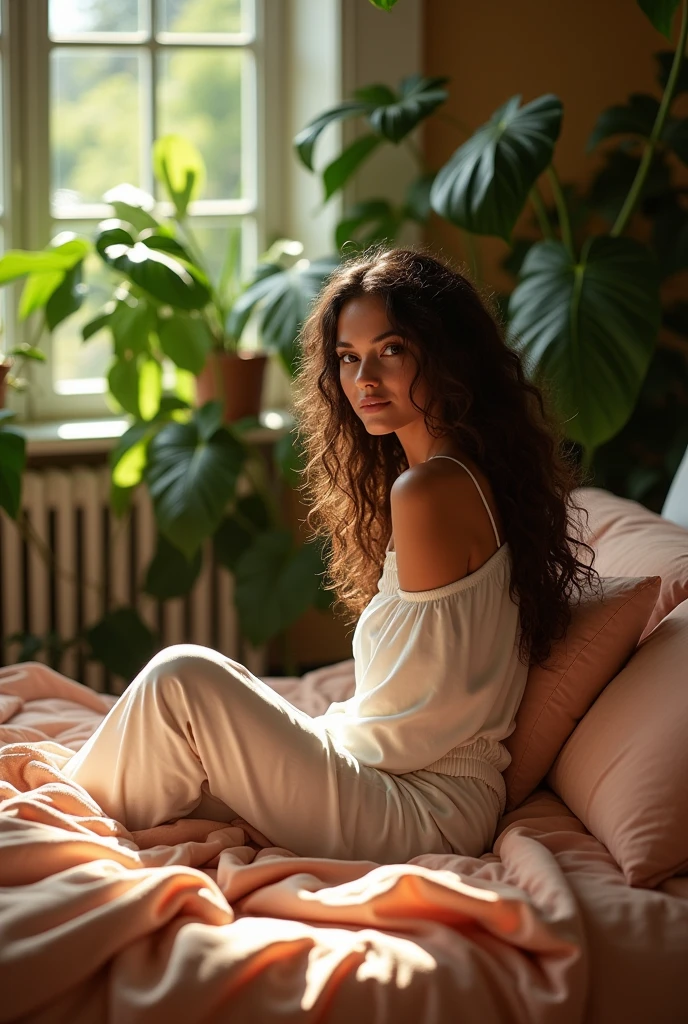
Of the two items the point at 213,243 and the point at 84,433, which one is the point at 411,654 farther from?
the point at 213,243

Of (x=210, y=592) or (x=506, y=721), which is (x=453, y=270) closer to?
(x=506, y=721)

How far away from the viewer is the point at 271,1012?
1.32 metres

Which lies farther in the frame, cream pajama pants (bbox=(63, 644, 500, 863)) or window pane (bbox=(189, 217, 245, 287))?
window pane (bbox=(189, 217, 245, 287))

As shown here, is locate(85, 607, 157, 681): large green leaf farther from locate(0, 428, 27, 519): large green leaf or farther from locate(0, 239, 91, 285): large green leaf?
locate(0, 239, 91, 285): large green leaf

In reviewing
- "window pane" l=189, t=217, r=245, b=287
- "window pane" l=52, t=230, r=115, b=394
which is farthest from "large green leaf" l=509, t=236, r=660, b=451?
"window pane" l=52, t=230, r=115, b=394

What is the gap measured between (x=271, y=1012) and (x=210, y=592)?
211 centimetres

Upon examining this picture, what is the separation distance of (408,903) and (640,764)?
0.38m

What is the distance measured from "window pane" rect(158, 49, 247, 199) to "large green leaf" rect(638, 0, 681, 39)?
1423 millimetres

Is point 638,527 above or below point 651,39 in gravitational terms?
below

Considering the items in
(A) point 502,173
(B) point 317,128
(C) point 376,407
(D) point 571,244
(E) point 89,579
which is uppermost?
(B) point 317,128

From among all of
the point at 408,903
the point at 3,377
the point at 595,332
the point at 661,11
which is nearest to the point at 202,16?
the point at 3,377

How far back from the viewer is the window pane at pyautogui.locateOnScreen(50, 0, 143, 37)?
3197 mm

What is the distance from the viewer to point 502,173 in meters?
2.48

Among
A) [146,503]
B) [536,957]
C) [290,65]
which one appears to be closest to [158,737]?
[536,957]
